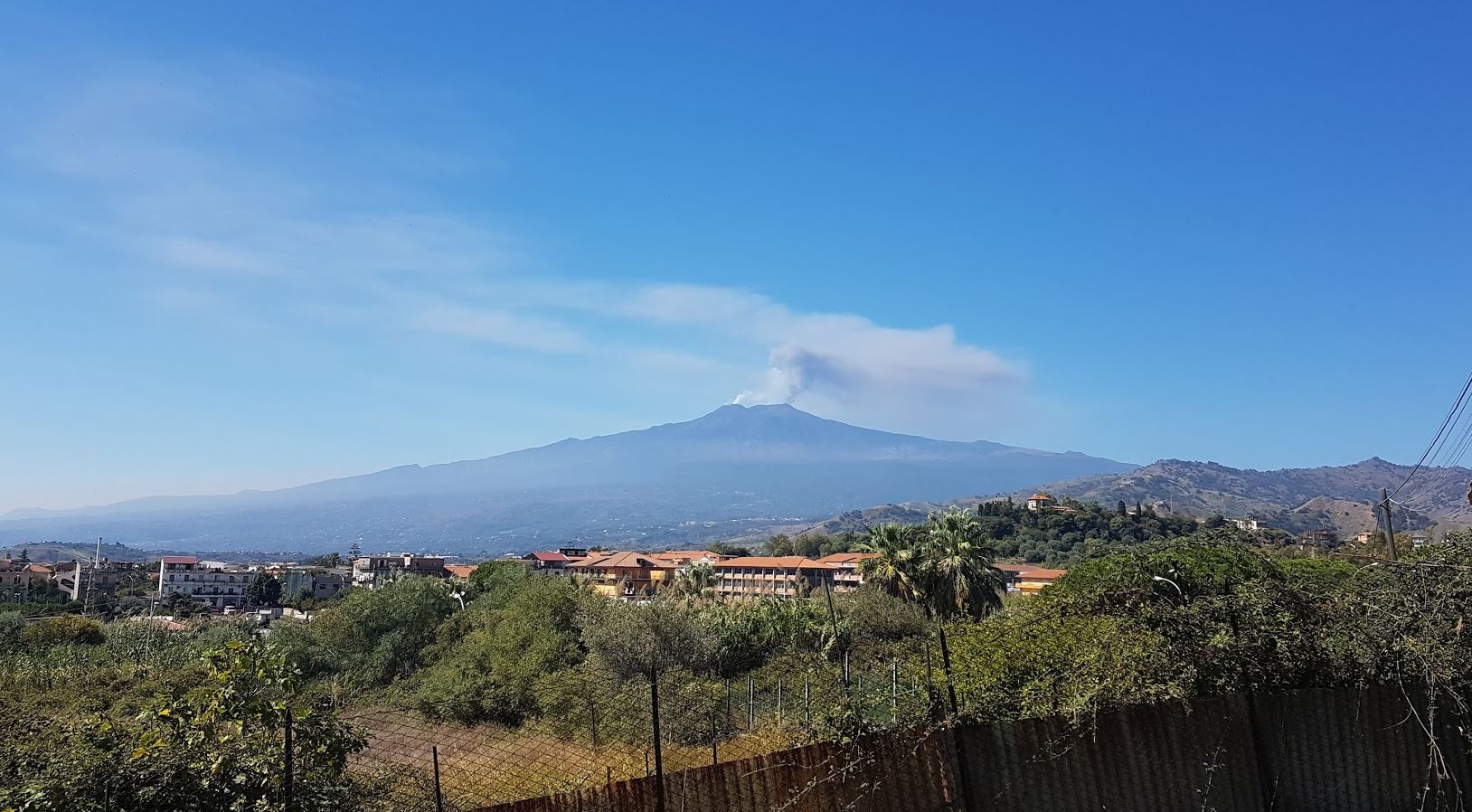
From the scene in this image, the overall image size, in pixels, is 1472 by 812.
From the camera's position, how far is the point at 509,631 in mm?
29281

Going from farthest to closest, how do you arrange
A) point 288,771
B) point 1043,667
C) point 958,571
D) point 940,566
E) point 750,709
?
point 940,566 → point 958,571 → point 750,709 → point 1043,667 → point 288,771

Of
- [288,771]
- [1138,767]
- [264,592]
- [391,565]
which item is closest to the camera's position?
[288,771]

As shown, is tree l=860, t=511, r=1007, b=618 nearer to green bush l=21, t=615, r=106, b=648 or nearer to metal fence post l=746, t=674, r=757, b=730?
metal fence post l=746, t=674, r=757, b=730

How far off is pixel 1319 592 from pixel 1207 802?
79.5 inches

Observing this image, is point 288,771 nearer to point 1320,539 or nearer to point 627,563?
point 1320,539

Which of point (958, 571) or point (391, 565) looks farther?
point (391, 565)

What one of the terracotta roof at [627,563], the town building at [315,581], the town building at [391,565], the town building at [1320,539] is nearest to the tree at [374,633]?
the town building at [1320,539]

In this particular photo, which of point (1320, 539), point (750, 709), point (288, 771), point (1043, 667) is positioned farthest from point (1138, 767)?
point (1320, 539)

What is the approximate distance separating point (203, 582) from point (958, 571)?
11194 centimetres

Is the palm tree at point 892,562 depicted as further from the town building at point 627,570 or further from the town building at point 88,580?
the town building at point 88,580

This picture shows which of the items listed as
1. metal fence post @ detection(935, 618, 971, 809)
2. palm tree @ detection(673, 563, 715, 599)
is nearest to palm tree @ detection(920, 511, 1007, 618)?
palm tree @ detection(673, 563, 715, 599)

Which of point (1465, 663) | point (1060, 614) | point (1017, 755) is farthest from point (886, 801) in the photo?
point (1465, 663)

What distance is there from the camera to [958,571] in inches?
1121

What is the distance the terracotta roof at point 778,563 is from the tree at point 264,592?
49796 mm
